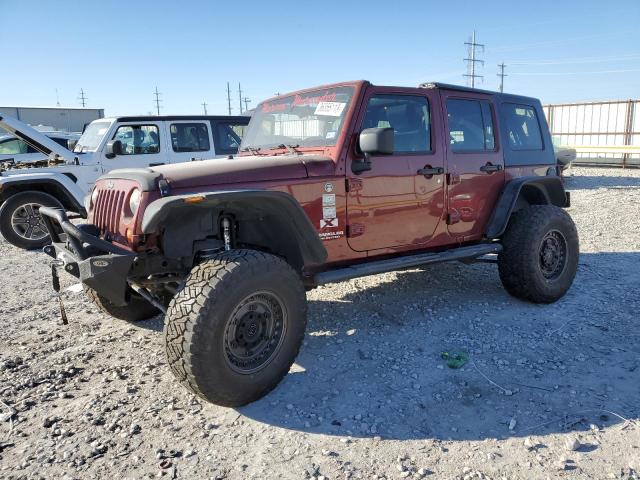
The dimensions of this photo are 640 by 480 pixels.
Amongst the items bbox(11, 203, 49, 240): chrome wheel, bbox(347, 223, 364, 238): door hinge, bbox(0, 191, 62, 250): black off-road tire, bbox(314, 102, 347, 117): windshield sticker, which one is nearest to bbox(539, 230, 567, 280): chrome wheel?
bbox(347, 223, 364, 238): door hinge

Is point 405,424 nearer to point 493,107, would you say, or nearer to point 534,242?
point 534,242

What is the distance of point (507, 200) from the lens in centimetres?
462

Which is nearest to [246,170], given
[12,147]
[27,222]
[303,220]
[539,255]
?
[303,220]

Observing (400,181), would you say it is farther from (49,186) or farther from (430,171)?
(49,186)

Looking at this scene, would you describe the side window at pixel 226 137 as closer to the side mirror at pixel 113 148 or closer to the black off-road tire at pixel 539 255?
the side mirror at pixel 113 148

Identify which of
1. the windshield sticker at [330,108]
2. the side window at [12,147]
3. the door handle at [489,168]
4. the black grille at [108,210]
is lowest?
the black grille at [108,210]

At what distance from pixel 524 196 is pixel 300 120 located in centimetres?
257

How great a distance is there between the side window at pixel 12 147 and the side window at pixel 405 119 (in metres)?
9.46

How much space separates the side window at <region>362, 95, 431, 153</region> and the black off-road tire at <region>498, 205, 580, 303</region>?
1.27 meters

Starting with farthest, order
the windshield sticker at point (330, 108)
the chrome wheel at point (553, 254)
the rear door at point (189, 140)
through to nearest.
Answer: the rear door at point (189, 140) < the chrome wheel at point (553, 254) < the windshield sticker at point (330, 108)

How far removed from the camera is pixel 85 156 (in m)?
8.05

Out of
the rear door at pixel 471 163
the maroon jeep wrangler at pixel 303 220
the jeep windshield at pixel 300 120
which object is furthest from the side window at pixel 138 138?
the rear door at pixel 471 163

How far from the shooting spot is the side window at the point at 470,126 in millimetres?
4379

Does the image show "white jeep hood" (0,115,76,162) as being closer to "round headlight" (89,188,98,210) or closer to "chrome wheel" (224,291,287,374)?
"round headlight" (89,188,98,210)
